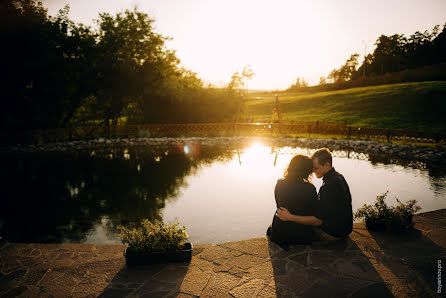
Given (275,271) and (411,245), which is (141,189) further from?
(411,245)

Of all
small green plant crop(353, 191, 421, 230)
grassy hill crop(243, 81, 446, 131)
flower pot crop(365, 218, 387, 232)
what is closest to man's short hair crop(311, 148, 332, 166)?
small green plant crop(353, 191, 421, 230)

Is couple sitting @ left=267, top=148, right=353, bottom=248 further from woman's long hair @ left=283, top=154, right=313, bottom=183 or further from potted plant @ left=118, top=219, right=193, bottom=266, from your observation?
potted plant @ left=118, top=219, right=193, bottom=266

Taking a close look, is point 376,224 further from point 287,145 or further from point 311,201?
point 287,145

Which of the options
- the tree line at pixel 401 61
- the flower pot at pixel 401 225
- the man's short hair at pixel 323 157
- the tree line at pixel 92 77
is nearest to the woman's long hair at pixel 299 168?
the man's short hair at pixel 323 157

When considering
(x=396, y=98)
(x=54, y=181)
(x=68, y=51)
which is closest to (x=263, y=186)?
(x=54, y=181)

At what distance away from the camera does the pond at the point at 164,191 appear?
7.39 m

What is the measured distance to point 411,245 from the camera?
201 inches

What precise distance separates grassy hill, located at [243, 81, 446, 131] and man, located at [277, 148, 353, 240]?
3031 centimetres

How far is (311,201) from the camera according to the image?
15.5ft

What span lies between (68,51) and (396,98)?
4604 centimetres

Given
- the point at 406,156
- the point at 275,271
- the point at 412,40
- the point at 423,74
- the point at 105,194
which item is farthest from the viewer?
the point at 412,40

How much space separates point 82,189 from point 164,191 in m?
3.44

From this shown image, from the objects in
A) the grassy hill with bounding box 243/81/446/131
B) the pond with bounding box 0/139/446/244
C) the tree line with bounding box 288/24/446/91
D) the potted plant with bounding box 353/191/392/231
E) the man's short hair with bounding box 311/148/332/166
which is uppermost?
the tree line with bounding box 288/24/446/91

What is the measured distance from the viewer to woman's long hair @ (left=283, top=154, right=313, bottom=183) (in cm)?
457
